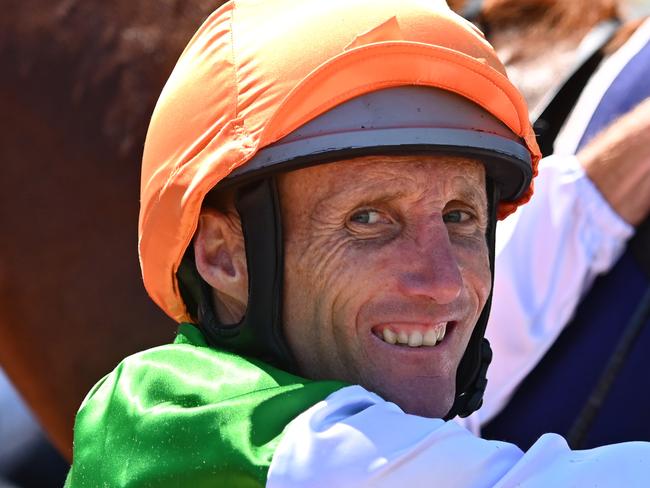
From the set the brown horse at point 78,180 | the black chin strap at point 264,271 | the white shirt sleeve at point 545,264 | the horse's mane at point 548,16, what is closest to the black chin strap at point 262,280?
the black chin strap at point 264,271

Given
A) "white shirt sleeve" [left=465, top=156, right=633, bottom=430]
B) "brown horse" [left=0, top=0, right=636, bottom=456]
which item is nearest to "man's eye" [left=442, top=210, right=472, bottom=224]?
"white shirt sleeve" [left=465, top=156, right=633, bottom=430]

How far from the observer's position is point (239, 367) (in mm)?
1826

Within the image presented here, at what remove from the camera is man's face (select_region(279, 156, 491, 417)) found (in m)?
1.89

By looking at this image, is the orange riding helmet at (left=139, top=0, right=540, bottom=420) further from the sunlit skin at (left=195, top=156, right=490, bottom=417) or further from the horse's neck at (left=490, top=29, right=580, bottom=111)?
the horse's neck at (left=490, top=29, right=580, bottom=111)

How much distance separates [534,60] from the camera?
3721 millimetres

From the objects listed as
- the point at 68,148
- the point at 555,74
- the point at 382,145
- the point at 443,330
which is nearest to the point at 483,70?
the point at 382,145

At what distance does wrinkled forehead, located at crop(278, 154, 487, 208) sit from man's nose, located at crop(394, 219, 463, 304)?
2.9 inches

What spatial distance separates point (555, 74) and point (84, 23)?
1.47m

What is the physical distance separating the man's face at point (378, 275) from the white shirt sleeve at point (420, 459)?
0.27 meters

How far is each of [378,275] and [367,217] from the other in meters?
0.10

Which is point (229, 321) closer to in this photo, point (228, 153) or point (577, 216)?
point (228, 153)

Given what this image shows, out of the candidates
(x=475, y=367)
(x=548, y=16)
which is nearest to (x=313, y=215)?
(x=475, y=367)

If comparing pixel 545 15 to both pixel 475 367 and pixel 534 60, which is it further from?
pixel 475 367

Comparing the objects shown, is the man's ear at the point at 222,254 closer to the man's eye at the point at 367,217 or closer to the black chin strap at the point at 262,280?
the black chin strap at the point at 262,280
